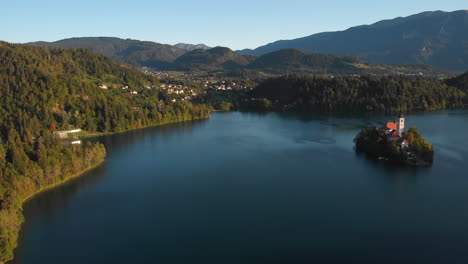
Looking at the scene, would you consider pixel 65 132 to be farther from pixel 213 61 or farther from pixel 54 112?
pixel 213 61

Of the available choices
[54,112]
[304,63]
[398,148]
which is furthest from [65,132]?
[304,63]

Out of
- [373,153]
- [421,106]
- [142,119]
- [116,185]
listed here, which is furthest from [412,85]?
[116,185]

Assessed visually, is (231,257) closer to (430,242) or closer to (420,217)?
(430,242)

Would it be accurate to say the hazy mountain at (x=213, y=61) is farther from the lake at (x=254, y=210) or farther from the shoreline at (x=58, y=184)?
the shoreline at (x=58, y=184)

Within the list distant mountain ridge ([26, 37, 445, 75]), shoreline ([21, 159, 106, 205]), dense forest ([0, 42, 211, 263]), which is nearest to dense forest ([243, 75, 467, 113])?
dense forest ([0, 42, 211, 263])

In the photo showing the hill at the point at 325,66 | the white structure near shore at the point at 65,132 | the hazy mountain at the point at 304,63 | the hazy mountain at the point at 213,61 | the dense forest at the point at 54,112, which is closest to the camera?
the dense forest at the point at 54,112

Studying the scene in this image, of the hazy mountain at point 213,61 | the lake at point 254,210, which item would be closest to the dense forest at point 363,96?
the lake at point 254,210
